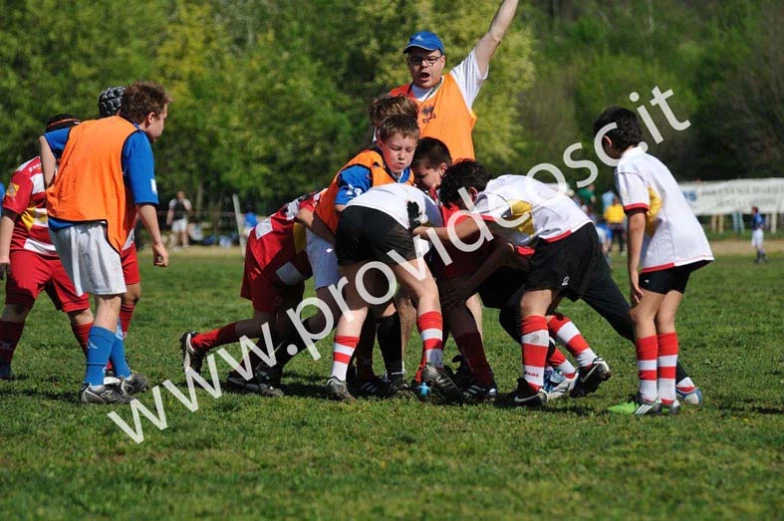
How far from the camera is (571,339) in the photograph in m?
7.86

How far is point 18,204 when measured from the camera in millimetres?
8219

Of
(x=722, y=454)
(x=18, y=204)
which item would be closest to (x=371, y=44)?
(x=18, y=204)

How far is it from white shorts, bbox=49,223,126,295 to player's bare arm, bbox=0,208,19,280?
93cm

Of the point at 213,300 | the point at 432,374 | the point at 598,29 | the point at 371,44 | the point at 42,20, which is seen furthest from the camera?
the point at 598,29


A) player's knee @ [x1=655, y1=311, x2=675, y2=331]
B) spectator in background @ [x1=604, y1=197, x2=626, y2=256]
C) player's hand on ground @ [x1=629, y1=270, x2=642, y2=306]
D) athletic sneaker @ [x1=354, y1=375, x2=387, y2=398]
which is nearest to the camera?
player's hand on ground @ [x1=629, y1=270, x2=642, y2=306]

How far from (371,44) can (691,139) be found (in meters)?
16.9

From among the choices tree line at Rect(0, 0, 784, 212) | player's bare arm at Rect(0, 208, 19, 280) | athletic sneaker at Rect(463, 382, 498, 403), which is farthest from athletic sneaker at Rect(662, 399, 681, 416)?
tree line at Rect(0, 0, 784, 212)

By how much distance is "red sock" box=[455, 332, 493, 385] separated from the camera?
7.58 metres

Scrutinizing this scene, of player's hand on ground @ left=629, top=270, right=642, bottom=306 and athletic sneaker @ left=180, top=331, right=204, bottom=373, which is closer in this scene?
player's hand on ground @ left=629, top=270, right=642, bottom=306

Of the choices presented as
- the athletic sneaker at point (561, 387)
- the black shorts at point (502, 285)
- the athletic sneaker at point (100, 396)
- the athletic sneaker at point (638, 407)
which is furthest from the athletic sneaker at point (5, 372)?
the athletic sneaker at point (638, 407)

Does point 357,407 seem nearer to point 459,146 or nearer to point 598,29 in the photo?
point 459,146

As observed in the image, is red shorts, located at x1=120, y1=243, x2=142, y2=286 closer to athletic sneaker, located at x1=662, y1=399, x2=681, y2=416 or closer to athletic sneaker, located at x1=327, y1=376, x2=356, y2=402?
athletic sneaker, located at x1=327, y1=376, x2=356, y2=402

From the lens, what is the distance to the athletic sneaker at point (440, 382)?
7.17 meters

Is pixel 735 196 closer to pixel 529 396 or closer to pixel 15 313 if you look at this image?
pixel 15 313
